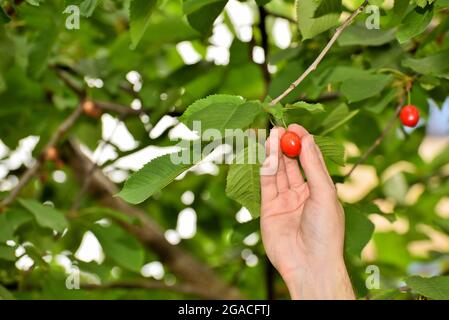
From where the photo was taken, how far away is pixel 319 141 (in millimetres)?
1219

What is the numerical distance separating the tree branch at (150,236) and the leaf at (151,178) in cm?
131

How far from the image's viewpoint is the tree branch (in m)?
2.47

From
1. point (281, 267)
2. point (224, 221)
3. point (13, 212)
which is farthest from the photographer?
point (224, 221)

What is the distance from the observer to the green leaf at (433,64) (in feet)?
4.71

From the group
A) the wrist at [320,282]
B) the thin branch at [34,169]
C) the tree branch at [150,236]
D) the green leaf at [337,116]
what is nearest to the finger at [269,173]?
the wrist at [320,282]

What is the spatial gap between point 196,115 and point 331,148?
10.1 inches

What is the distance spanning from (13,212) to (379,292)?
834mm

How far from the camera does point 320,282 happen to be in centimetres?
114

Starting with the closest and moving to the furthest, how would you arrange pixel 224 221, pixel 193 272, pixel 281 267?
1. pixel 281 267
2. pixel 193 272
3. pixel 224 221

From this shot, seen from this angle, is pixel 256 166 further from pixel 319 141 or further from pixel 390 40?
pixel 390 40

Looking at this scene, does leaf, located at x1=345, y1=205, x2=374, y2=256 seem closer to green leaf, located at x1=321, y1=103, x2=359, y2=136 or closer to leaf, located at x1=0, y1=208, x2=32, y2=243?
green leaf, located at x1=321, y1=103, x2=359, y2=136

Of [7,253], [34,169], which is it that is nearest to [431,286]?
[7,253]
